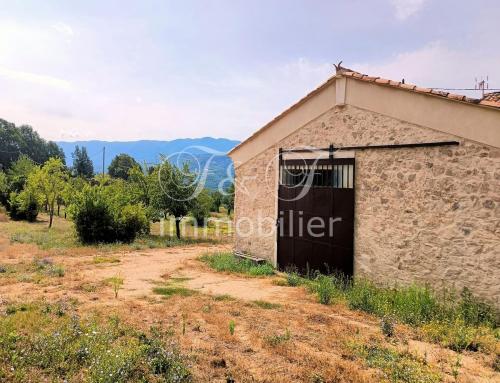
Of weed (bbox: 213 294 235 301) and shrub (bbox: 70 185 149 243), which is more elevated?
shrub (bbox: 70 185 149 243)

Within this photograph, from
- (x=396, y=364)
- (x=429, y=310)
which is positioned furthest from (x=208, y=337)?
(x=429, y=310)

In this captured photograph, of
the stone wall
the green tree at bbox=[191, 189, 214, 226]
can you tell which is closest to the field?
the stone wall

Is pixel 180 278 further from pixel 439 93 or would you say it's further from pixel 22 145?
pixel 22 145

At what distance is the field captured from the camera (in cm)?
411

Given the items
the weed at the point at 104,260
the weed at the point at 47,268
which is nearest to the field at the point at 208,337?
the weed at the point at 47,268

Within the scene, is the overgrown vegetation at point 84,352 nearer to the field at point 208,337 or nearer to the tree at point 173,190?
the field at point 208,337

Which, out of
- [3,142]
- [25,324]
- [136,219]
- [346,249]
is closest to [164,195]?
[136,219]

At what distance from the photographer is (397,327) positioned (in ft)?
19.7

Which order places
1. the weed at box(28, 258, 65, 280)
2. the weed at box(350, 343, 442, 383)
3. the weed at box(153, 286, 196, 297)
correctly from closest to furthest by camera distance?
the weed at box(350, 343, 442, 383) → the weed at box(153, 286, 196, 297) → the weed at box(28, 258, 65, 280)

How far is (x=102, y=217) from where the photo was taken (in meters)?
18.0

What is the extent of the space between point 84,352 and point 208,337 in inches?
69.2

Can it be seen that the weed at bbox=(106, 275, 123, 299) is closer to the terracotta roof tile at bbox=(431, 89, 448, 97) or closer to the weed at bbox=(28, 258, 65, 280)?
the weed at bbox=(28, 258, 65, 280)

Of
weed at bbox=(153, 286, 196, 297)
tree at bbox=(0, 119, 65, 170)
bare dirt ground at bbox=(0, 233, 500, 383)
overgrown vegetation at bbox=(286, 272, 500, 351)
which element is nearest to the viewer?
bare dirt ground at bbox=(0, 233, 500, 383)

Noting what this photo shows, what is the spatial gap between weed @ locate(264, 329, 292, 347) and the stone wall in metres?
3.56
